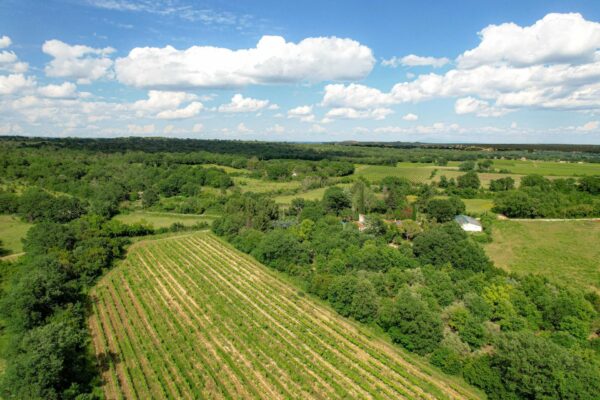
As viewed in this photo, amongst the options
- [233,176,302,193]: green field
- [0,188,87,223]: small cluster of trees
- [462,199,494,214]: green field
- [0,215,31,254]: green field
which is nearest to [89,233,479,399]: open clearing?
[0,215,31,254]: green field

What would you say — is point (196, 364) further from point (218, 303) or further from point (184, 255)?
point (184, 255)

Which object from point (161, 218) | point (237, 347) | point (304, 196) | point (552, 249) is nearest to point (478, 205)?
point (552, 249)

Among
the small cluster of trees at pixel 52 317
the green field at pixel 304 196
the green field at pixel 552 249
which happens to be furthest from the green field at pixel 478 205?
the small cluster of trees at pixel 52 317

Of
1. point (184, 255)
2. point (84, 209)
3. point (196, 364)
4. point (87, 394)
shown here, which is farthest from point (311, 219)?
point (84, 209)

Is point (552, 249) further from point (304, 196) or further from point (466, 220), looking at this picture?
point (304, 196)

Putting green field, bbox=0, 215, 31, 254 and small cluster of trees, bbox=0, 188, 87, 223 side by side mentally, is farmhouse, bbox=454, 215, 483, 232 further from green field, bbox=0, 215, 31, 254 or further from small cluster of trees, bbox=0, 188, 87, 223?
small cluster of trees, bbox=0, 188, 87, 223
